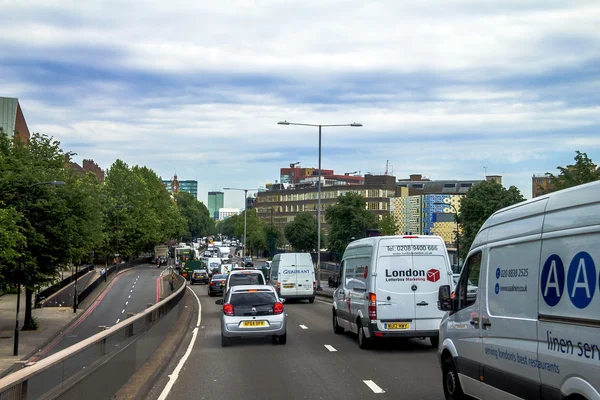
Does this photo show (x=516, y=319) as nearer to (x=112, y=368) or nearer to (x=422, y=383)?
(x=422, y=383)

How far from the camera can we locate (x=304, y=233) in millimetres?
129250

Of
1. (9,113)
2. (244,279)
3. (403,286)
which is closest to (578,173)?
(244,279)

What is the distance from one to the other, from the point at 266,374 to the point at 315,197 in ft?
513

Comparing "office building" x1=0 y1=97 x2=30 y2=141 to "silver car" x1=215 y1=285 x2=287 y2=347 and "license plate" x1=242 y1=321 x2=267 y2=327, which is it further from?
"license plate" x1=242 y1=321 x2=267 y2=327

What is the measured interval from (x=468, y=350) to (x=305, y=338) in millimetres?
11609

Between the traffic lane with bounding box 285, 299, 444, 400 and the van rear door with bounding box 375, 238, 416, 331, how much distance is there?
775 millimetres

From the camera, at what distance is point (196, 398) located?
11117 millimetres

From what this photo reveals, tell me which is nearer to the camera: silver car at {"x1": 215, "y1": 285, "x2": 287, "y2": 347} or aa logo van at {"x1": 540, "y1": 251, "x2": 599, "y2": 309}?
aa logo van at {"x1": 540, "y1": 251, "x2": 599, "y2": 309}

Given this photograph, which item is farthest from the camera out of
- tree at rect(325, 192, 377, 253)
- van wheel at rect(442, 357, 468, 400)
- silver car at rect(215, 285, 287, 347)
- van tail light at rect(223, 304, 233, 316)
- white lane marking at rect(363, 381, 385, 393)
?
tree at rect(325, 192, 377, 253)

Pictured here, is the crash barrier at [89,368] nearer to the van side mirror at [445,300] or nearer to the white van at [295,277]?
the van side mirror at [445,300]

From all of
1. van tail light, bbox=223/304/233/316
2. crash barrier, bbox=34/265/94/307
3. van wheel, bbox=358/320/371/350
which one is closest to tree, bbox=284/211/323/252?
crash barrier, bbox=34/265/94/307

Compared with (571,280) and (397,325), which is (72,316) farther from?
(571,280)

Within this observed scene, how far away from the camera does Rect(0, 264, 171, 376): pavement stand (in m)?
36.4

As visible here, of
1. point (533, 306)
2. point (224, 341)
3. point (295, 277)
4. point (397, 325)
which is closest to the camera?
point (533, 306)
